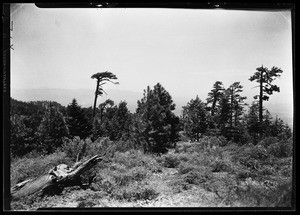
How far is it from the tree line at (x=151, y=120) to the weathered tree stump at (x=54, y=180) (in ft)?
Answer: 1.43

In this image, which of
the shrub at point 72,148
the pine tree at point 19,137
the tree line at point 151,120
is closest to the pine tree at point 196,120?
the tree line at point 151,120

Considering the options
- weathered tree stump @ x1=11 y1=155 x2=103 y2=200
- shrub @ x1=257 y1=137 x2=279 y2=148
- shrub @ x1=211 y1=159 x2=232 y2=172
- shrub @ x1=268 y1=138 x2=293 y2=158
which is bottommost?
weathered tree stump @ x1=11 y1=155 x2=103 y2=200

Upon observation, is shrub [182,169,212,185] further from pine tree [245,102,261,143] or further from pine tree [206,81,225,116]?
pine tree [206,81,225,116]

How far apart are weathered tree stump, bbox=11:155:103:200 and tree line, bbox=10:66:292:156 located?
43 centimetres

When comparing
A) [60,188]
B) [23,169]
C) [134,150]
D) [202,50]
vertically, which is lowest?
[60,188]

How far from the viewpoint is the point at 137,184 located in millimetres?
5141

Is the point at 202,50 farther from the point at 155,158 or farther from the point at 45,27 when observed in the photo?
the point at 45,27

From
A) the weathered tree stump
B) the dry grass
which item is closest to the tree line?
the dry grass

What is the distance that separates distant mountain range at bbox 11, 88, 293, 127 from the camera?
200 inches

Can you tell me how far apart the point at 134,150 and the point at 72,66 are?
6.70 feet

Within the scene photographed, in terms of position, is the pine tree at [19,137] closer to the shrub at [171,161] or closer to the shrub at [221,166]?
the shrub at [171,161]

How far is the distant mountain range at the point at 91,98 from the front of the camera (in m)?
5.09

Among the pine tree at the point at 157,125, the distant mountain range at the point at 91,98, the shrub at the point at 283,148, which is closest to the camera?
the distant mountain range at the point at 91,98
